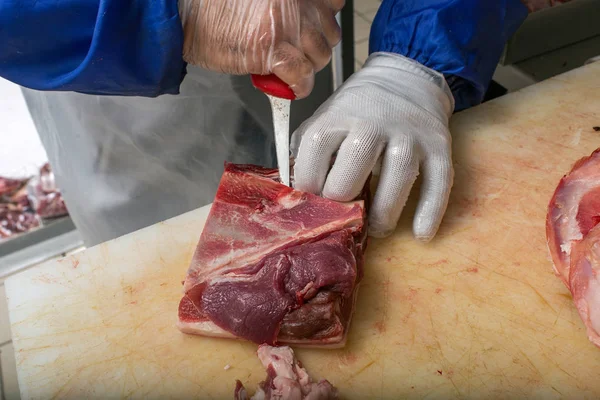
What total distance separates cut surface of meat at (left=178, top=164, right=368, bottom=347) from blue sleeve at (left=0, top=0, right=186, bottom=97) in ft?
1.71

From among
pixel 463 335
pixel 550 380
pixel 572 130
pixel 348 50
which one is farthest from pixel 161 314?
pixel 348 50

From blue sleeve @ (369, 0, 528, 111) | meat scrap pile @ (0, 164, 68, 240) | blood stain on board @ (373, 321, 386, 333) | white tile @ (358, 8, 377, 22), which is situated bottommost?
meat scrap pile @ (0, 164, 68, 240)

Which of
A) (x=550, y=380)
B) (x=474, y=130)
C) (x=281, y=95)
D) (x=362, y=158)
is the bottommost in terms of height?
(x=550, y=380)

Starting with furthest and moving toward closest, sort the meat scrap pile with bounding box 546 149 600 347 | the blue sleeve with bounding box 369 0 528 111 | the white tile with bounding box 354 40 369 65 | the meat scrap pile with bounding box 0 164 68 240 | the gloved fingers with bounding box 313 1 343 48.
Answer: the white tile with bounding box 354 40 369 65 < the meat scrap pile with bounding box 0 164 68 240 < the blue sleeve with bounding box 369 0 528 111 < the gloved fingers with bounding box 313 1 343 48 < the meat scrap pile with bounding box 546 149 600 347

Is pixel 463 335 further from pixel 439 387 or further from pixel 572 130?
pixel 572 130

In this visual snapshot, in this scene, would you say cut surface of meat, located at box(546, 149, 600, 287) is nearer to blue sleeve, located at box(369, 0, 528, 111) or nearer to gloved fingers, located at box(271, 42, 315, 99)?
blue sleeve, located at box(369, 0, 528, 111)

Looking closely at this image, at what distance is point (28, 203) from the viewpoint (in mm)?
3707

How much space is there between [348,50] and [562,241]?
2.23 metres

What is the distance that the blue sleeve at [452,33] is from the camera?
7.09ft

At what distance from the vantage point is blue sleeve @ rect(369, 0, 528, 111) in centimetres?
216

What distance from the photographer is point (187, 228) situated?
2068 millimetres

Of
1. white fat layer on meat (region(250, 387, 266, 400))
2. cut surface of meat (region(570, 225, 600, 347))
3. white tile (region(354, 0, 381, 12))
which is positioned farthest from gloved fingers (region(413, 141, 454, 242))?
white tile (region(354, 0, 381, 12))

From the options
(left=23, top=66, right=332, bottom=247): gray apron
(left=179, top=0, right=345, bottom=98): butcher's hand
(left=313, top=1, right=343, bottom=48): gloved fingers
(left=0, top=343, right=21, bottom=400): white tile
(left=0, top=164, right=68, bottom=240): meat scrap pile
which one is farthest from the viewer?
(left=0, top=164, right=68, bottom=240): meat scrap pile

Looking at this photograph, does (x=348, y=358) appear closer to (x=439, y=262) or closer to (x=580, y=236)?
(x=439, y=262)
